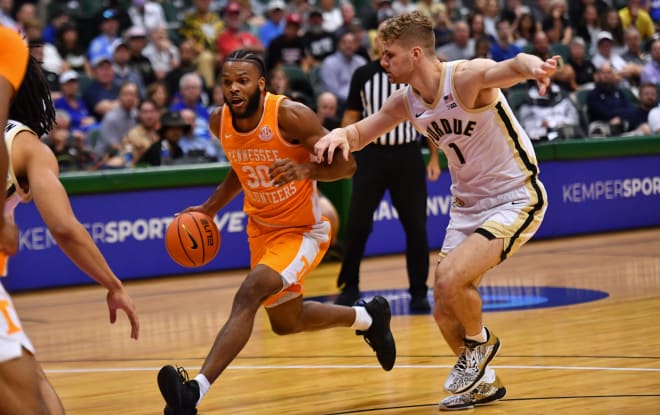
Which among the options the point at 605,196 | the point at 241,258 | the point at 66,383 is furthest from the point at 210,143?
the point at 66,383

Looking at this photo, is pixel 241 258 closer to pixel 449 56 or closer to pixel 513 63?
pixel 449 56

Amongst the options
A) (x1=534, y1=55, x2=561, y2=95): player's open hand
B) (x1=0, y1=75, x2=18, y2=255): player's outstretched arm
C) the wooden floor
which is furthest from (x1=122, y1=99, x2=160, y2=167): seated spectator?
(x1=0, y1=75, x2=18, y2=255): player's outstretched arm

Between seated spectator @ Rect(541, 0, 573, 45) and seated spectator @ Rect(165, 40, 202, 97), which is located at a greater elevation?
seated spectator @ Rect(165, 40, 202, 97)

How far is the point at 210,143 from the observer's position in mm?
13641

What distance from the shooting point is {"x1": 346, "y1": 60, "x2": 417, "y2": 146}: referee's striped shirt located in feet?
32.3

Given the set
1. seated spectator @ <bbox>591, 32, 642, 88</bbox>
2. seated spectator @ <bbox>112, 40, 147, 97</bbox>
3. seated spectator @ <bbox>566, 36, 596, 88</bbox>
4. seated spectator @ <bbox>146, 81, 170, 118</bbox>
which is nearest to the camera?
seated spectator @ <bbox>146, 81, 170, 118</bbox>

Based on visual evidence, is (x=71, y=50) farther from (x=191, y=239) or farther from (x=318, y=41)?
(x=191, y=239)

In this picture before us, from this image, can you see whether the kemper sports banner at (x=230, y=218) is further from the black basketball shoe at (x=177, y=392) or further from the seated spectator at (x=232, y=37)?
the black basketball shoe at (x=177, y=392)

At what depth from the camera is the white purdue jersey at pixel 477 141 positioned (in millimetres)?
6324

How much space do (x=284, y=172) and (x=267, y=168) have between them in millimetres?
576

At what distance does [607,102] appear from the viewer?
16.2 meters

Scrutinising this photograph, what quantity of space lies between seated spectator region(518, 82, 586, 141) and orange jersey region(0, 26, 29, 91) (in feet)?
36.5

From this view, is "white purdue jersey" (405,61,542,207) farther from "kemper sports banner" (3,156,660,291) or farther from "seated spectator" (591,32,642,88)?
"seated spectator" (591,32,642,88)

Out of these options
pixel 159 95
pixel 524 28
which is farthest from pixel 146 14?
pixel 524 28
